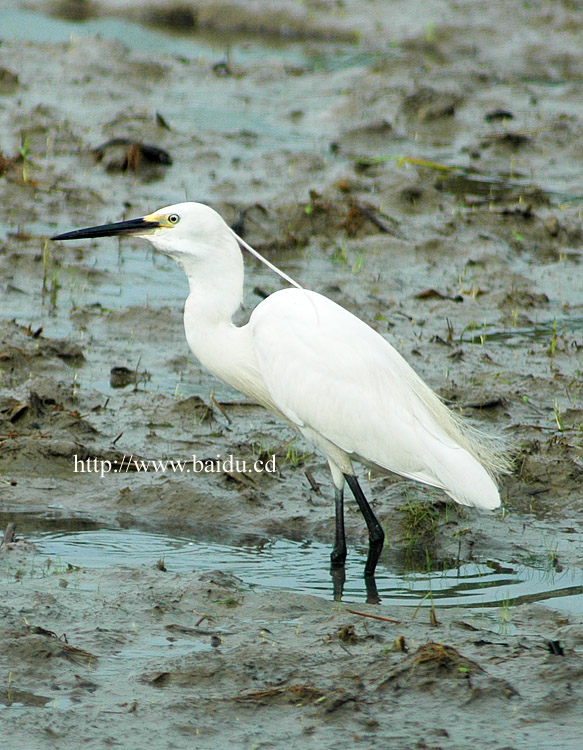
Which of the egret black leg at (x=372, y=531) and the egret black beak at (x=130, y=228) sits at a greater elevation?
the egret black beak at (x=130, y=228)

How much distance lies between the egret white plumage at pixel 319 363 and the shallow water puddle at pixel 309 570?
0.18 m

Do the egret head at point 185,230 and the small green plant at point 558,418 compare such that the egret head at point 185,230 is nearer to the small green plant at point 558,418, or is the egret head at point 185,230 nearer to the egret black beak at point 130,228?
the egret black beak at point 130,228

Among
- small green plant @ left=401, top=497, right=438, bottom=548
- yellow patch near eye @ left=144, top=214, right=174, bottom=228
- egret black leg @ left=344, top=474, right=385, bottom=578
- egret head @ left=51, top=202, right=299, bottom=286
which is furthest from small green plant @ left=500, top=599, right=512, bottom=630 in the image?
yellow patch near eye @ left=144, top=214, right=174, bottom=228

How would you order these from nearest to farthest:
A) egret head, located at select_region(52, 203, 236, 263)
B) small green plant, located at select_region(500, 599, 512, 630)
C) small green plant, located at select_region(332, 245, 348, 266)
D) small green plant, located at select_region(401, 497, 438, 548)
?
small green plant, located at select_region(500, 599, 512, 630) < egret head, located at select_region(52, 203, 236, 263) < small green plant, located at select_region(401, 497, 438, 548) < small green plant, located at select_region(332, 245, 348, 266)

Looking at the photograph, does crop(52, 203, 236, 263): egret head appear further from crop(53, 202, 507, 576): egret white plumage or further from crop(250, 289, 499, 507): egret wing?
crop(250, 289, 499, 507): egret wing

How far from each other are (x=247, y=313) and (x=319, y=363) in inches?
100

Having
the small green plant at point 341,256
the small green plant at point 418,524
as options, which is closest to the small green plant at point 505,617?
the small green plant at point 418,524

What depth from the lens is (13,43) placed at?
1470 cm

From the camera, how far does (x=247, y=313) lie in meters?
7.27

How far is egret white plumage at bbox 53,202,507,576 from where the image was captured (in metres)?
4.73

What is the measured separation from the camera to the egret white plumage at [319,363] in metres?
4.73

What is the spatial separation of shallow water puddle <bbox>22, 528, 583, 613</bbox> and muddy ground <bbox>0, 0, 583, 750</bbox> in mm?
123

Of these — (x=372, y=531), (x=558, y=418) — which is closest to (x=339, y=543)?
(x=372, y=531)

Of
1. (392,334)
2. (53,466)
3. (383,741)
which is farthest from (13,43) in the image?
(383,741)
